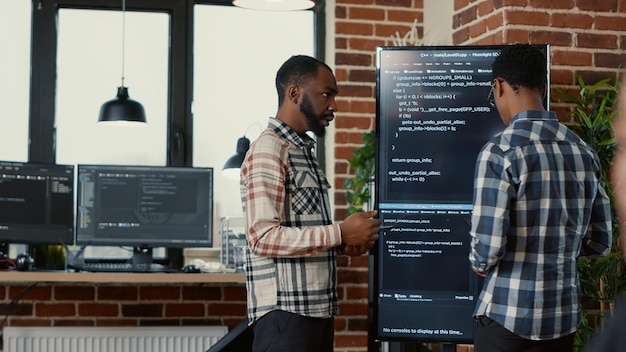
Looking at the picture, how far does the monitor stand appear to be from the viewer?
4504 mm

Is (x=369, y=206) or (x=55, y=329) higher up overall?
(x=369, y=206)

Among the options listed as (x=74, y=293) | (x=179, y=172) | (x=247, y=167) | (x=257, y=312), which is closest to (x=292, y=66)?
(x=247, y=167)

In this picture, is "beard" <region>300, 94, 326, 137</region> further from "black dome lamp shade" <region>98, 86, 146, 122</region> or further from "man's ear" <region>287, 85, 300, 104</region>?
"black dome lamp shade" <region>98, 86, 146, 122</region>

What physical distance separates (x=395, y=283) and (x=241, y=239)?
1419mm

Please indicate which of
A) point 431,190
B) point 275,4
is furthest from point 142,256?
point 431,190

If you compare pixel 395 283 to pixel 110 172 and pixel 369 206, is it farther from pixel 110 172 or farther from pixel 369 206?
pixel 110 172

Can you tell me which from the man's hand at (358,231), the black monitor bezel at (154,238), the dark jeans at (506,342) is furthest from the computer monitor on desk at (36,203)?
the dark jeans at (506,342)

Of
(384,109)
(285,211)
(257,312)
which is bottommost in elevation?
(257,312)

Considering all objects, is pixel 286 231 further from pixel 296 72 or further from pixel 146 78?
pixel 146 78

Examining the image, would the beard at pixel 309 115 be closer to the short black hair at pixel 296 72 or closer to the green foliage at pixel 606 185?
the short black hair at pixel 296 72

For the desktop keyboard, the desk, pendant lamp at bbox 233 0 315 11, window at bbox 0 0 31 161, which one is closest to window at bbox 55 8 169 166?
window at bbox 0 0 31 161

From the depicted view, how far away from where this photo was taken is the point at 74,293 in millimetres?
4547

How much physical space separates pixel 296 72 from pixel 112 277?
1.89m

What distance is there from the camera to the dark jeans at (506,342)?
2.26 meters
